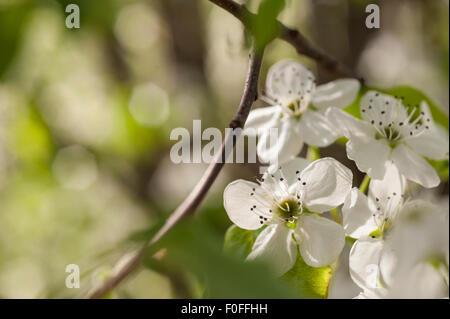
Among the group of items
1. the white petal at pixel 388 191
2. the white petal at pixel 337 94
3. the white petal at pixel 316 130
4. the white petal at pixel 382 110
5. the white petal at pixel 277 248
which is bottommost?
the white petal at pixel 277 248

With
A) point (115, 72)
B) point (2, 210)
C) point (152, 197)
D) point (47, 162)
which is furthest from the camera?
point (115, 72)

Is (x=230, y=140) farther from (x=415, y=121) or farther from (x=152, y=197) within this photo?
(x=152, y=197)

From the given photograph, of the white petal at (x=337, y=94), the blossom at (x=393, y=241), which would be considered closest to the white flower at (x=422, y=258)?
the blossom at (x=393, y=241)

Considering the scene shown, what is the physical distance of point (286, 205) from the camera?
477 mm

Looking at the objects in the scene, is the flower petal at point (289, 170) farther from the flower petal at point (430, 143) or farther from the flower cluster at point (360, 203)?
the flower petal at point (430, 143)

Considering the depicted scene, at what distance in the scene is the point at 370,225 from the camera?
0.44 m

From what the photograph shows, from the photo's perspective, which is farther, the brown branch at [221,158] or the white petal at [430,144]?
the white petal at [430,144]

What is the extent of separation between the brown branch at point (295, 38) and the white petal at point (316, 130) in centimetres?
7

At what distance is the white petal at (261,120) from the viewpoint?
0.56 m

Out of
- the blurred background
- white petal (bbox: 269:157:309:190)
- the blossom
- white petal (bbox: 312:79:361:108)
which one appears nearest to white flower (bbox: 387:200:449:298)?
the blossom

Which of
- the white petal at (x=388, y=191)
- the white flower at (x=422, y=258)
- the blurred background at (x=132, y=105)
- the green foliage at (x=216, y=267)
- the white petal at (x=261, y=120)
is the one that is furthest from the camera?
the blurred background at (x=132, y=105)

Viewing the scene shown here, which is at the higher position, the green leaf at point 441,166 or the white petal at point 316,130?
the white petal at point 316,130
